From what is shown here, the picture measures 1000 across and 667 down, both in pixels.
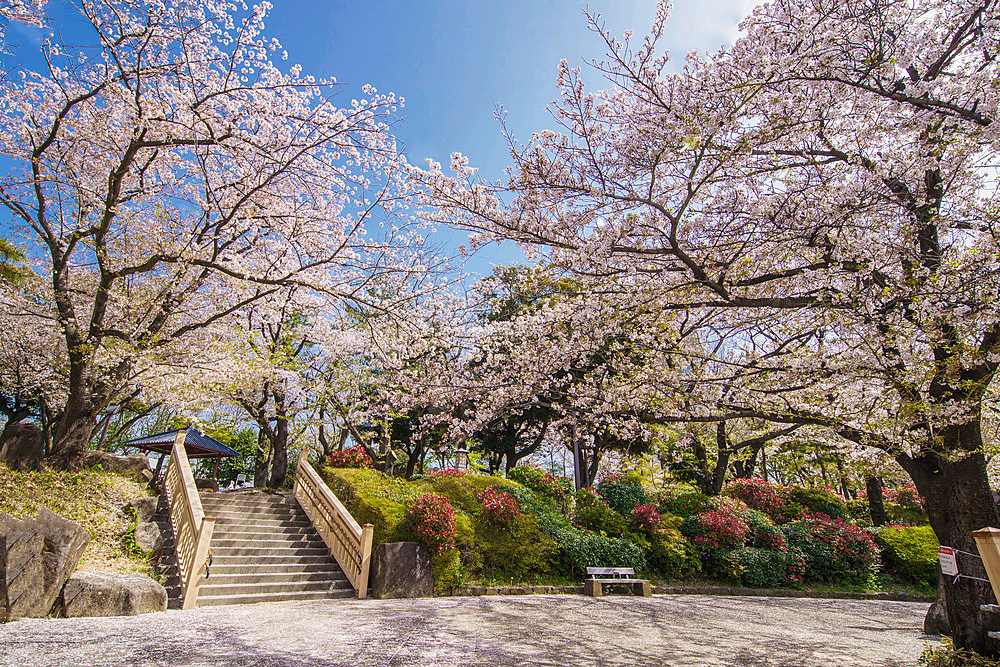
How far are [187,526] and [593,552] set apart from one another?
8.47 metres

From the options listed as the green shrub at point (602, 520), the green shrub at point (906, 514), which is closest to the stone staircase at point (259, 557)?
the green shrub at point (602, 520)

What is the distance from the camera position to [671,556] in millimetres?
11750

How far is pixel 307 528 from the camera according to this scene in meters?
10.9

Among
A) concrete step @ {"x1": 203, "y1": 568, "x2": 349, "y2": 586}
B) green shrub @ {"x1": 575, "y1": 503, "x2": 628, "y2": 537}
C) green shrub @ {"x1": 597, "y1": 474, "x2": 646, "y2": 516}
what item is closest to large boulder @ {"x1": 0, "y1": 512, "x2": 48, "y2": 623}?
concrete step @ {"x1": 203, "y1": 568, "x2": 349, "y2": 586}

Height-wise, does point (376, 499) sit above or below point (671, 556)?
above

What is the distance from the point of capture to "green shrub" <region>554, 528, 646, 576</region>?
35.9ft

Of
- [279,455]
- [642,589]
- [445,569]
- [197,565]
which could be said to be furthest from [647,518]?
[279,455]

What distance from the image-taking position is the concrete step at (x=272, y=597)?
24.3ft

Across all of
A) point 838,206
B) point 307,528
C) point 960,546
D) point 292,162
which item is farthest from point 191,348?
point 960,546

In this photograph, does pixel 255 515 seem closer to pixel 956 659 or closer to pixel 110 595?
pixel 110 595

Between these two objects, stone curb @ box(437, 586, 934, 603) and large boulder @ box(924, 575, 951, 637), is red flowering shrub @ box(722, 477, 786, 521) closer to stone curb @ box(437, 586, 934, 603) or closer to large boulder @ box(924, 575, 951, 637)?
stone curb @ box(437, 586, 934, 603)

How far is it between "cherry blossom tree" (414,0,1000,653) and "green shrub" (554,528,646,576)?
6628mm

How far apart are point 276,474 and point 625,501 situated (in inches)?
469

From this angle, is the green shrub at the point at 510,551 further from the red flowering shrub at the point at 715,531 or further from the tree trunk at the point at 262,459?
the tree trunk at the point at 262,459
